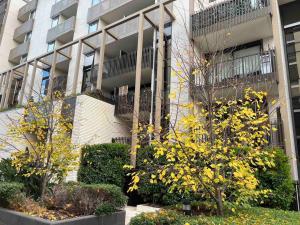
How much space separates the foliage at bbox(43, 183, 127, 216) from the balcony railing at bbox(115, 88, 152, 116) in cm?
708

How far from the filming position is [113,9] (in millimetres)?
18703

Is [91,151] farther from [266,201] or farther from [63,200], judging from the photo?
[266,201]

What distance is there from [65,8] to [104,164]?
1743cm

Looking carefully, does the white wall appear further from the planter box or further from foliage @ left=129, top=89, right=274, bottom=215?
foliage @ left=129, top=89, right=274, bottom=215

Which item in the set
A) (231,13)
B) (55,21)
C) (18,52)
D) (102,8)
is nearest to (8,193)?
(231,13)

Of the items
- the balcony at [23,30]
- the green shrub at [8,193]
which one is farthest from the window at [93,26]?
the green shrub at [8,193]

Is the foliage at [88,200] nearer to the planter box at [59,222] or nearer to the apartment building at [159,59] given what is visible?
the planter box at [59,222]

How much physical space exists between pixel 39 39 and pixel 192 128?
22858 mm

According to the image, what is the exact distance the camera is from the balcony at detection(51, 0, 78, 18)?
22.8 metres

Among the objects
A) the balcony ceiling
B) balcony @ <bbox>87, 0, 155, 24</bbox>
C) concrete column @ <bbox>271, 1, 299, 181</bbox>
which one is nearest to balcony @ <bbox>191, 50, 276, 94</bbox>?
concrete column @ <bbox>271, 1, 299, 181</bbox>

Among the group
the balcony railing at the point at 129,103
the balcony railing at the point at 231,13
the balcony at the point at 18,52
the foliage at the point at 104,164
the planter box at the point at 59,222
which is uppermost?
the balcony at the point at 18,52

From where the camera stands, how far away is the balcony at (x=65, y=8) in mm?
22848

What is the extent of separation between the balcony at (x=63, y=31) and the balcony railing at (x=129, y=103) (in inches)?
366

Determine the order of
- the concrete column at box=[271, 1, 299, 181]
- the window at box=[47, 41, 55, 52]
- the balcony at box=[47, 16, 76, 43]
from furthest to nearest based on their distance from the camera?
the window at box=[47, 41, 55, 52], the balcony at box=[47, 16, 76, 43], the concrete column at box=[271, 1, 299, 181]
